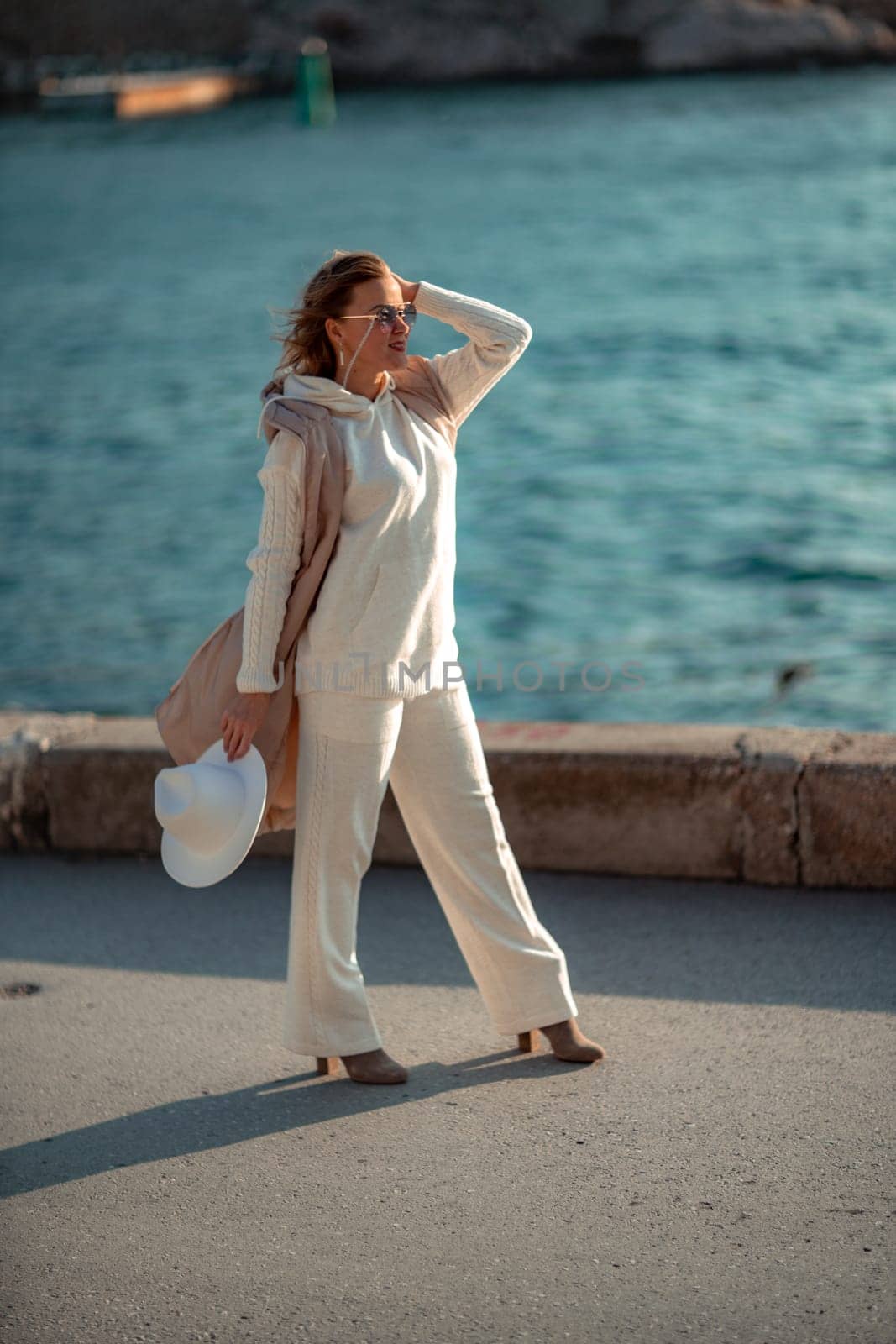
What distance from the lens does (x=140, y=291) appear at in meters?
31.6

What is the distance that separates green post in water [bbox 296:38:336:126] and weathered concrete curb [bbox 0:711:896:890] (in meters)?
55.9

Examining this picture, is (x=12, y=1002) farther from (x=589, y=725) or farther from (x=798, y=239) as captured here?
(x=798, y=239)

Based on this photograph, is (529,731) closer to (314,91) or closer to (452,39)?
(314,91)

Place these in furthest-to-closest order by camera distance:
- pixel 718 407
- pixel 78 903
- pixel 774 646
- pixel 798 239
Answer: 1. pixel 798 239
2. pixel 718 407
3. pixel 774 646
4. pixel 78 903

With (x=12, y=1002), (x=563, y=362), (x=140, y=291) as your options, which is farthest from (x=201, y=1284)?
(x=140, y=291)

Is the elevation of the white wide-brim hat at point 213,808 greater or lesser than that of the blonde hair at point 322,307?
lesser

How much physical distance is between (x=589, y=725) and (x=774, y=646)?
6414 millimetres

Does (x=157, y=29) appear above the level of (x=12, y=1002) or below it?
above

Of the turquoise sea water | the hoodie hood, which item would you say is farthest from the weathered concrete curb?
the hoodie hood

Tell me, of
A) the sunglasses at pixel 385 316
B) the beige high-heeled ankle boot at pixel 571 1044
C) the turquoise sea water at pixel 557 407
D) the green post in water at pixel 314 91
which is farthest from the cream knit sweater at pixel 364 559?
the green post in water at pixel 314 91

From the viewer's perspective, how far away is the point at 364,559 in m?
3.70

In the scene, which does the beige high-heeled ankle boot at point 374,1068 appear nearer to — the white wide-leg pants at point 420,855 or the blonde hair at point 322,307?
the white wide-leg pants at point 420,855

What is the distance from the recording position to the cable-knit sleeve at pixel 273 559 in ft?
11.9

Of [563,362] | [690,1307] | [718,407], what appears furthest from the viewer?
[563,362]
